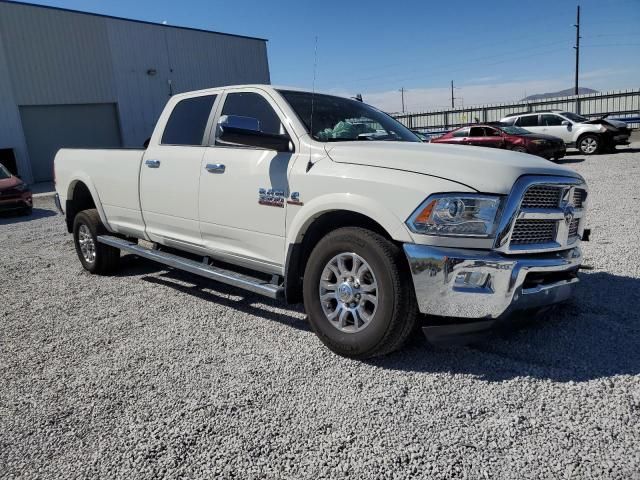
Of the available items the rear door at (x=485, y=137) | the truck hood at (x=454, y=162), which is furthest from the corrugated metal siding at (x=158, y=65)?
the truck hood at (x=454, y=162)

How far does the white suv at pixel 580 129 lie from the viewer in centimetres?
1920

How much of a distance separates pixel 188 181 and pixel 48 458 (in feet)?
8.38

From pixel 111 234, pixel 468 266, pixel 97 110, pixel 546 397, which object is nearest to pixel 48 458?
pixel 468 266

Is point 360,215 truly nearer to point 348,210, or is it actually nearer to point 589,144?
point 348,210

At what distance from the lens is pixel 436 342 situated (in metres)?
3.10

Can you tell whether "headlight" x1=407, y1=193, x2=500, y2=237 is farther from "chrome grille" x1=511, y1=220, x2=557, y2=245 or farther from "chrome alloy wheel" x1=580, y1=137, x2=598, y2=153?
"chrome alloy wheel" x1=580, y1=137, x2=598, y2=153

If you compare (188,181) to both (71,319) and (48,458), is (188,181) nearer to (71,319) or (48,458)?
(71,319)

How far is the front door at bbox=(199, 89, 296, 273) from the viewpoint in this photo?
3.79 meters

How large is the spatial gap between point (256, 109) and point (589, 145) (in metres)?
19.2

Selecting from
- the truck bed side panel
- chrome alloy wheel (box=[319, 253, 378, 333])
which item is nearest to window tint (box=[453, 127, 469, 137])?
the truck bed side panel

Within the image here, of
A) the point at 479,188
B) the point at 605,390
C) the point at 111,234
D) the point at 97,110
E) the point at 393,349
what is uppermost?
the point at 97,110

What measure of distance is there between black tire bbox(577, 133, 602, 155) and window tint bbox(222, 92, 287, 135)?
62.2 feet

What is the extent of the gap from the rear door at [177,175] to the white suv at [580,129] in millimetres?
18628

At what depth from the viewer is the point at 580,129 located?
19578 millimetres
